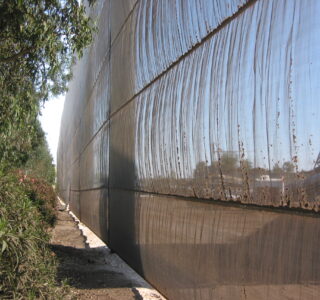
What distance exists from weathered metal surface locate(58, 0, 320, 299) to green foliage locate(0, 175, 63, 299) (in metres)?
1.33

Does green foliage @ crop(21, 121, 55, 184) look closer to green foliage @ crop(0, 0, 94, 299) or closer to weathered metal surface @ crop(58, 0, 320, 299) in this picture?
green foliage @ crop(0, 0, 94, 299)

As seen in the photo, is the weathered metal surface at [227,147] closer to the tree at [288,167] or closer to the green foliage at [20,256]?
the tree at [288,167]

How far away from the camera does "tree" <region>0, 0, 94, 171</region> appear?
21.0 ft

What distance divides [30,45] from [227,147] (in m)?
4.17

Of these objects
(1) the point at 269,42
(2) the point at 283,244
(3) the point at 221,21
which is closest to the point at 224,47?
(3) the point at 221,21

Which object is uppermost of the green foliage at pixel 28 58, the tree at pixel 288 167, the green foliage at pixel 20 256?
the green foliage at pixel 28 58

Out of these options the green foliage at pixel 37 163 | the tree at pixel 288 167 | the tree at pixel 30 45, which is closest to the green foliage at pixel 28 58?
the tree at pixel 30 45

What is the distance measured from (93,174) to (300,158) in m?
12.2

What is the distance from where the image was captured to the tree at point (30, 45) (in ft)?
21.0

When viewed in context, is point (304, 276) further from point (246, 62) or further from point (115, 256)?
point (115, 256)

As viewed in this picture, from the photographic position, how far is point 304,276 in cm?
257

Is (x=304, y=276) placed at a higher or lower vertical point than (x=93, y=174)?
lower

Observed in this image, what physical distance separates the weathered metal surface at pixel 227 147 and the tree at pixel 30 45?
98 cm

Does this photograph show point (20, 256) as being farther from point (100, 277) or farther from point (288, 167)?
point (100, 277)
